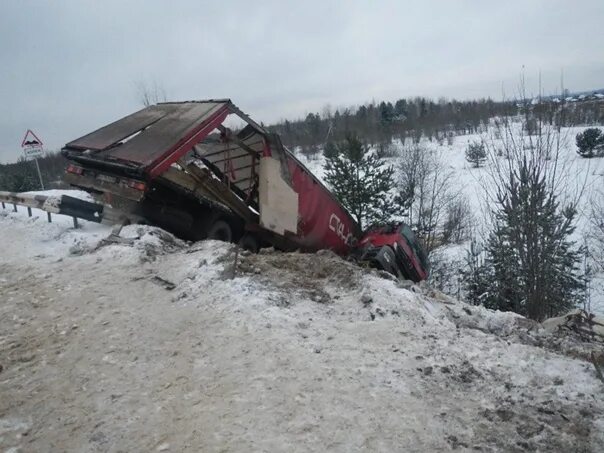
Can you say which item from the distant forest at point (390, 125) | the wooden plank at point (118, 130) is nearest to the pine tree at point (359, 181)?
the wooden plank at point (118, 130)

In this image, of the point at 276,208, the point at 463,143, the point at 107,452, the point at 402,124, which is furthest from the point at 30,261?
the point at 402,124

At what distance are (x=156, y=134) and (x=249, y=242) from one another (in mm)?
2530

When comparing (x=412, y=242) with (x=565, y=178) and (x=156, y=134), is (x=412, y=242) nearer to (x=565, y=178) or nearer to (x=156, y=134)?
(x=565, y=178)

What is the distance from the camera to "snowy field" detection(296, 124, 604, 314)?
11.2 m

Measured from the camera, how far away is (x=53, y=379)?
327 centimetres

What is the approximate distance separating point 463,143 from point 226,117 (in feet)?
211

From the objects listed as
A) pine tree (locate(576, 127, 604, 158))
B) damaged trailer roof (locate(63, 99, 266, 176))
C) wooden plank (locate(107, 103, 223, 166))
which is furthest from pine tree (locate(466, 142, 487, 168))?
wooden plank (locate(107, 103, 223, 166))

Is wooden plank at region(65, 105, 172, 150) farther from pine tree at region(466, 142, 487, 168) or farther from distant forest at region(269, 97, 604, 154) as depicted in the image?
distant forest at region(269, 97, 604, 154)

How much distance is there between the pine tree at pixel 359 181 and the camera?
2217 cm

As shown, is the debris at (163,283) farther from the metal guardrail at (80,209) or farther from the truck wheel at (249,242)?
the truck wheel at (249,242)

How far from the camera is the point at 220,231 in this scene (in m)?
7.51

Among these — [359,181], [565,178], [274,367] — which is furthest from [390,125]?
[274,367]

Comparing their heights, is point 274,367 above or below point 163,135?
below

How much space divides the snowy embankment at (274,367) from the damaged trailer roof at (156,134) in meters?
1.73
